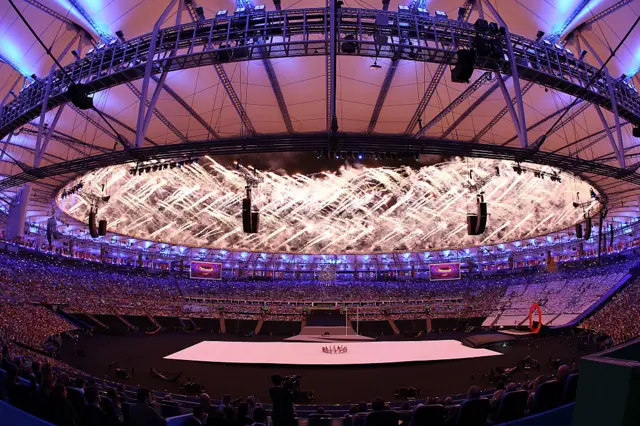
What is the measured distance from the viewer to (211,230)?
47.2m

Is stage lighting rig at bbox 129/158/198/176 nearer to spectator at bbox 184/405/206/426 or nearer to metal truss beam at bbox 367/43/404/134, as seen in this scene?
metal truss beam at bbox 367/43/404/134

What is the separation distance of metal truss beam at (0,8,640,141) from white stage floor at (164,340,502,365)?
15.5m

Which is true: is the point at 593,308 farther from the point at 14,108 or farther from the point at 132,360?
the point at 14,108

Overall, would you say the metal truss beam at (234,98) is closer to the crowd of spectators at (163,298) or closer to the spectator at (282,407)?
the spectator at (282,407)

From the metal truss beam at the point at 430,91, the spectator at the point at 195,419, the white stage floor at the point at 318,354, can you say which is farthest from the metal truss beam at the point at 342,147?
the white stage floor at the point at 318,354

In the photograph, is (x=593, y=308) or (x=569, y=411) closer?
(x=569, y=411)

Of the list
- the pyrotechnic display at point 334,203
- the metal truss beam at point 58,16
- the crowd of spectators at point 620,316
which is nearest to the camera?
the metal truss beam at point 58,16

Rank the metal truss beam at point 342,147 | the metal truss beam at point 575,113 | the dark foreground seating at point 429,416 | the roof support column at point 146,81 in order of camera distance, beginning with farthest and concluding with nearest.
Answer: the metal truss beam at point 575,113, the metal truss beam at point 342,147, the roof support column at point 146,81, the dark foreground seating at point 429,416

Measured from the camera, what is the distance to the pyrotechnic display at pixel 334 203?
129ft

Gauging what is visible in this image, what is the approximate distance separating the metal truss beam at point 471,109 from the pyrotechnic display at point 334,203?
1442 centimetres

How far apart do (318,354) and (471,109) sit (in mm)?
17018

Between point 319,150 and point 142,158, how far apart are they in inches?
270

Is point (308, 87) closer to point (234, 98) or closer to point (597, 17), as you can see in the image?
point (234, 98)

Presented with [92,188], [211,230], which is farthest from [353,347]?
[92,188]
